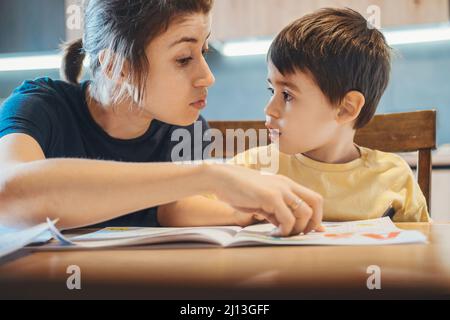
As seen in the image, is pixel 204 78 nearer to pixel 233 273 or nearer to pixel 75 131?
pixel 75 131

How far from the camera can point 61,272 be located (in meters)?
0.39

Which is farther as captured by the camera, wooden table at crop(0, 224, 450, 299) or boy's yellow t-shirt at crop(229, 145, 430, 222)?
boy's yellow t-shirt at crop(229, 145, 430, 222)

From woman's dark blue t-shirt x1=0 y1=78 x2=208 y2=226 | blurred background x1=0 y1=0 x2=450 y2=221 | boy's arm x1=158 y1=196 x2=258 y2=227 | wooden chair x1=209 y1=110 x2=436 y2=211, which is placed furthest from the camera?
blurred background x1=0 y1=0 x2=450 y2=221

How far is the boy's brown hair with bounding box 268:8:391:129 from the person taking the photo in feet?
3.31

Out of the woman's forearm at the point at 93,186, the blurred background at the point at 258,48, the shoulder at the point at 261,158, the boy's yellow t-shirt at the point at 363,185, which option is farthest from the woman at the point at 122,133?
the blurred background at the point at 258,48

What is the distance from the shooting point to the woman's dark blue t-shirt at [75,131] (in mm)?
888

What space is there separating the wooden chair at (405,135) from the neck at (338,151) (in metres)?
0.12

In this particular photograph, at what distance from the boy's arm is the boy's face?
0.25m

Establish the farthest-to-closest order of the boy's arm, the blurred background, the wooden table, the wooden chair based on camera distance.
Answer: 1. the blurred background
2. the wooden chair
3. the boy's arm
4. the wooden table

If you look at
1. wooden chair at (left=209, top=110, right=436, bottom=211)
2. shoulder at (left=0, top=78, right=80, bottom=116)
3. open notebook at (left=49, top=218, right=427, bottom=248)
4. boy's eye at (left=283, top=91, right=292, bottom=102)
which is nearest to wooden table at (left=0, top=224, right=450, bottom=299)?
open notebook at (left=49, top=218, right=427, bottom=248)

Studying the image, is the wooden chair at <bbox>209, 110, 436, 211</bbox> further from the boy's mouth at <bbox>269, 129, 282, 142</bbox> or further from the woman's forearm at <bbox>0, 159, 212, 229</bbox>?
the woman's forearm at <bbox>0, 159, 212, 229</bbox>

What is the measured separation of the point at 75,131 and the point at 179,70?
253 millimetres

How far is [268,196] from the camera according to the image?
1.75 ft
